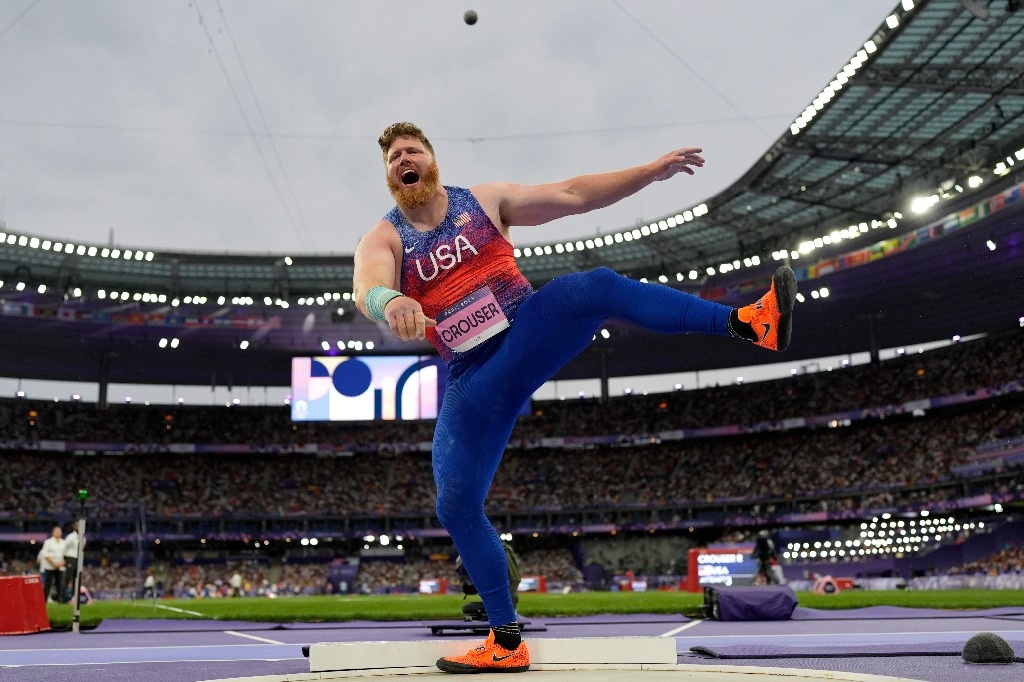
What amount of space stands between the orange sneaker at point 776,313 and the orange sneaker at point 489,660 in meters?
1.91

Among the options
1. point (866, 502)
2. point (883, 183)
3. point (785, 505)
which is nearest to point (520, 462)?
point (785, 505)

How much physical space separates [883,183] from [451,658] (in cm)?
3333

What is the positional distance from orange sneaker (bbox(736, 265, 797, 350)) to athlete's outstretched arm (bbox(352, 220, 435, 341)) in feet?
4.47

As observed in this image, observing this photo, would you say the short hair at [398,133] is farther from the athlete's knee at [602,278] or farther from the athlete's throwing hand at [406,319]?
the athlete's throwing hand at [406,319]

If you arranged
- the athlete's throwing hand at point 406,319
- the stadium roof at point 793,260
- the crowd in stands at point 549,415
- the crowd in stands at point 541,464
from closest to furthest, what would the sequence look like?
the athlete's throwing hand at point 406,319
the stadium roof at point 793,260
the crowd in stands at point 541,464
the crowd in stands at point 549,415

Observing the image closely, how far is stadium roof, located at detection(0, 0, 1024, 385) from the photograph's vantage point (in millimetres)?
26859

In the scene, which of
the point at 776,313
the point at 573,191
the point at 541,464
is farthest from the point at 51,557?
the point at 541,464

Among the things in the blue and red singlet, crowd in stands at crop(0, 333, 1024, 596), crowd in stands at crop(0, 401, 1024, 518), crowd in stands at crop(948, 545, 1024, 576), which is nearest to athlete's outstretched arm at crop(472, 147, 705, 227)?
the blue and red singlet

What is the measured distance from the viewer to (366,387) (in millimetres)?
43125

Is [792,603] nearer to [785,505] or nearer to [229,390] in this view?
[785,505]

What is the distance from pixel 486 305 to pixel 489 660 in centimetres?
170

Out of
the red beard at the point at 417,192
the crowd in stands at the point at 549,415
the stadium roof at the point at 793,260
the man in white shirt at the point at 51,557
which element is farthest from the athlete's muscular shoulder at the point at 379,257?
the crowd in stands at the point at 549,415

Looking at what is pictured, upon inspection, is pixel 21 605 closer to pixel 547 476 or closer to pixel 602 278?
pixel 602 278

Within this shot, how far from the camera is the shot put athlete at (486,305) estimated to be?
13.6ft
